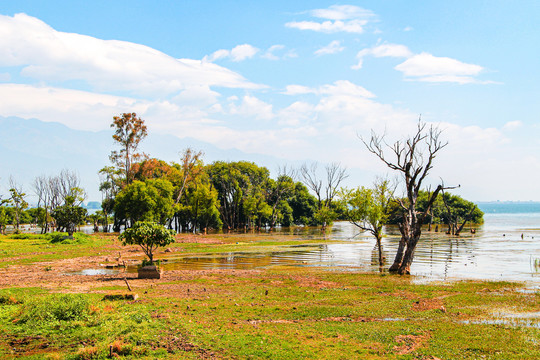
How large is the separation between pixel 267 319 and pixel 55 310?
346 inches

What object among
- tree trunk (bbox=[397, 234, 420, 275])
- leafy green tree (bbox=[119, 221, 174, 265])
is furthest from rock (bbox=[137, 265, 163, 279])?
tree trunk (bbox=[397, 234, 420, 275])

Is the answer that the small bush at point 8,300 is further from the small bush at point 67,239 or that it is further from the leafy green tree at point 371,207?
the small bush at point 67,239

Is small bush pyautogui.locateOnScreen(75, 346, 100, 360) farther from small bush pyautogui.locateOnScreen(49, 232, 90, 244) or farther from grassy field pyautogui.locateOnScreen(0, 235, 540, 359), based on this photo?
small bush pyautogui.locateOnScreen(49, 232, 90, 244)

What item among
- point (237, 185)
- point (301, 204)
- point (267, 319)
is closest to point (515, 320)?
point (267, 319)

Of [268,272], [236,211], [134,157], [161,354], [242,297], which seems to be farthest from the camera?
[236,211]

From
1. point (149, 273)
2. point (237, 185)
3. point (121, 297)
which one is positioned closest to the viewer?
point (121, 297)

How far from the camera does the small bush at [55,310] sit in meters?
17.2

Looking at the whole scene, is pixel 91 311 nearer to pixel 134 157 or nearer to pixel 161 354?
pixel 161 354

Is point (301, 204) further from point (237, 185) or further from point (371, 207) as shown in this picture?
point (371, 207)

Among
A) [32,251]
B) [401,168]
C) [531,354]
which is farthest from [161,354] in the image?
[32,251]

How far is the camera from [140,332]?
1545 cm

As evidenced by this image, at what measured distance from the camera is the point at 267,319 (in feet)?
60.5

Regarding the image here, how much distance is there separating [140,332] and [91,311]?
12.6 feet

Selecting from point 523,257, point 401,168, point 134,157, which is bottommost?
point 523,257
